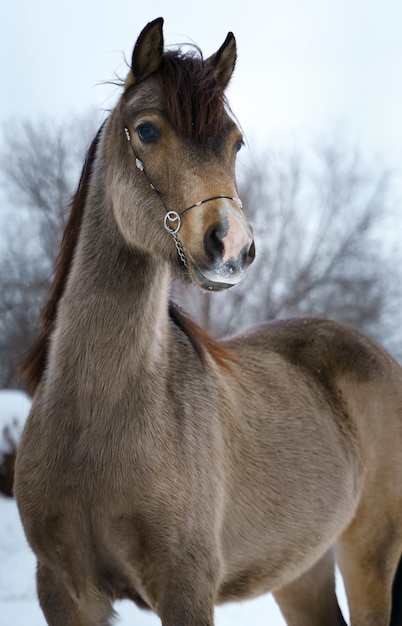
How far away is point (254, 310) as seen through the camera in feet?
75.4

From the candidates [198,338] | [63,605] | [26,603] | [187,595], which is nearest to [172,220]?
[198,338]

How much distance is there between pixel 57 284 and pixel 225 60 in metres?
1.25

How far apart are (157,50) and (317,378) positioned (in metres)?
2.12

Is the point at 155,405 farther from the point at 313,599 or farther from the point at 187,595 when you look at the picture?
the point at 313,599

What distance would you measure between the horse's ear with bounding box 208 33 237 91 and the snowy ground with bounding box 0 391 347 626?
3.25 m

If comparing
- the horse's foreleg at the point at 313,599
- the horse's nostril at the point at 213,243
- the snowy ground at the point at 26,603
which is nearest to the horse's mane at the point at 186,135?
the horse's nostril at the point at 213,243

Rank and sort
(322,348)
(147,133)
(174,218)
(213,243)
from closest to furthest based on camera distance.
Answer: (213,243) → (174,218) → (147,133) → (322,348)

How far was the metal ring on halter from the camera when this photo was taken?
2763mm

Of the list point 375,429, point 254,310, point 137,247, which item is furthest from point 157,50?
point 254,310

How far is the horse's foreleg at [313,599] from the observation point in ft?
14.8

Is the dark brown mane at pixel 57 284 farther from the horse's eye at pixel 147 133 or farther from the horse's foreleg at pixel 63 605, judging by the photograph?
the horse's foreleg at pixel 63 605

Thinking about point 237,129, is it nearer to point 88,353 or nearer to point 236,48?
point 236,48

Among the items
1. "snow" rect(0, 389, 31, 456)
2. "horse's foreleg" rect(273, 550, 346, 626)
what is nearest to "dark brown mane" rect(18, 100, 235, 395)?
"horse's foreleg" rect(273, 550, 346, 626)

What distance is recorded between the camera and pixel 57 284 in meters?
3.28
